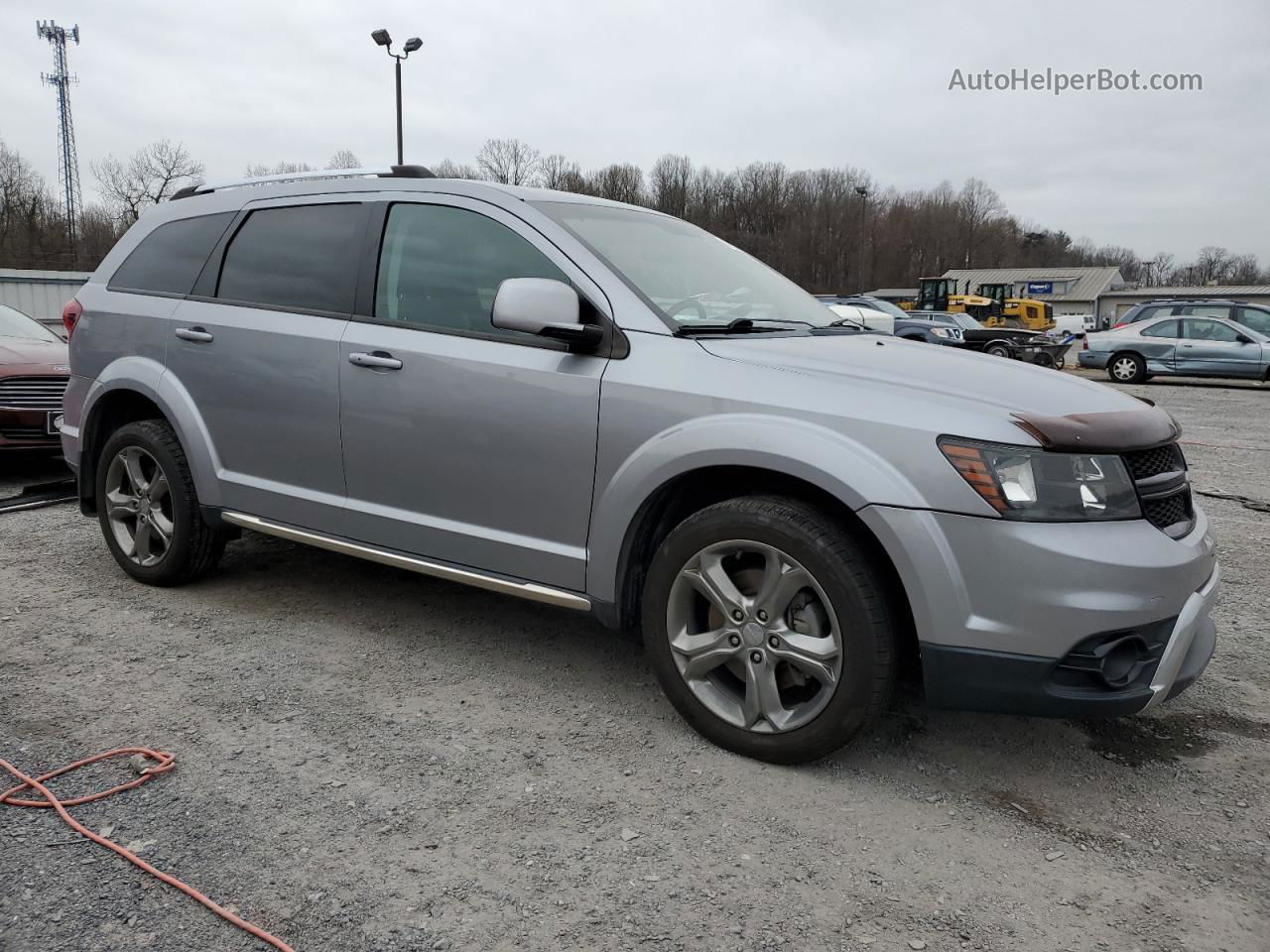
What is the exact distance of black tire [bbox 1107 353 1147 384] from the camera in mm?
20203

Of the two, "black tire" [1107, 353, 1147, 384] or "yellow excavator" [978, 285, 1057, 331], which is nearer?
"black tire" [1107, 353, 1147, 384]

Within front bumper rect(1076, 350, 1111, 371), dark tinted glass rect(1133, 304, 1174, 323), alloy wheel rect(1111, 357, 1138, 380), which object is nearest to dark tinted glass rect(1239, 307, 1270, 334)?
dark tinted glass rect(1133, 304, 1174, 323)

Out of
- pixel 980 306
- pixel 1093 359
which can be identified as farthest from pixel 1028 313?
pixel 1093 359

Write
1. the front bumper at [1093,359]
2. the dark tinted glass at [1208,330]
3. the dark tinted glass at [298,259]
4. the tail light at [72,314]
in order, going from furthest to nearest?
the front bumper at [1093,359], the dark tinted glass at [1208,330], the tail light at [72,314], the dark tinted glass at [298,259]

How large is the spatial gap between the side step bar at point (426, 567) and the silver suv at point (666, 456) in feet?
0.04

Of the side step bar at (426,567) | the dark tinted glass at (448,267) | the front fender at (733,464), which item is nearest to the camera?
the front fender at (733,464)

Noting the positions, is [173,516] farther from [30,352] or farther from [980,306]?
[980,306]

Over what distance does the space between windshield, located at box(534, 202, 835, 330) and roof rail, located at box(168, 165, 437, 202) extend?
2.26ft

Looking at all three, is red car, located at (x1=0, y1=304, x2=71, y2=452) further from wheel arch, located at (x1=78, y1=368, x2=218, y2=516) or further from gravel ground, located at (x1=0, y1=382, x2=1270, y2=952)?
gravel ground, located at (x1=0, y1=382, x2=1270, y2=952)

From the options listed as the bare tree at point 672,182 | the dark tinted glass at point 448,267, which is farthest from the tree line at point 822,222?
the dark tinted glass at point 448,267

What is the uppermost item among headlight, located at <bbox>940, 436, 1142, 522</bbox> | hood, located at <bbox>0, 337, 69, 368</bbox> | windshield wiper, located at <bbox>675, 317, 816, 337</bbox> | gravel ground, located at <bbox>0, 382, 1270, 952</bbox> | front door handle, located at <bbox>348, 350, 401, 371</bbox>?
windshield wiper, located at <bbox>675, 317, 816, 337</bbox>

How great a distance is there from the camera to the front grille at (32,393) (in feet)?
22.6

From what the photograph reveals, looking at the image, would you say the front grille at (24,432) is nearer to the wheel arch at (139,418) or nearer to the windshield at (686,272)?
the wheel arch at (139,418)

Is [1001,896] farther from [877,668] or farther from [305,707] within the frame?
[305,707]
